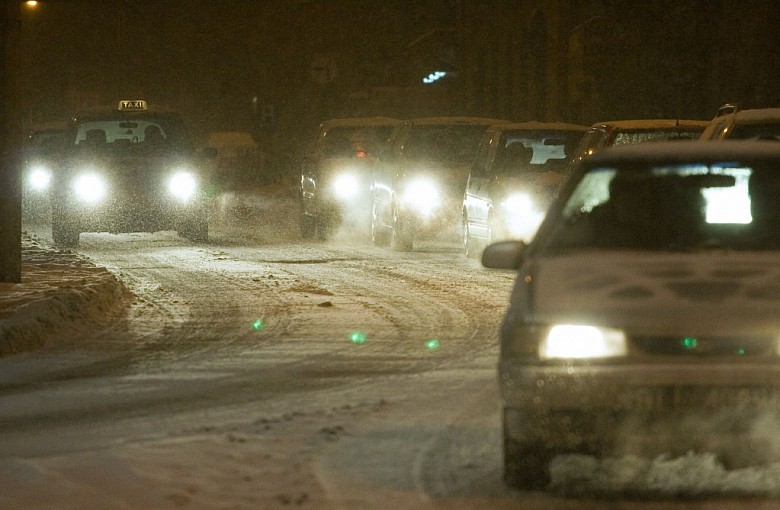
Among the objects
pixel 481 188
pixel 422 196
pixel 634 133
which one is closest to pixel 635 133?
pixel 634 133

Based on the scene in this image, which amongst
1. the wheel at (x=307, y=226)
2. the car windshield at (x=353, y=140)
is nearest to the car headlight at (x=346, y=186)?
the car windshield at (x=353, y=140)

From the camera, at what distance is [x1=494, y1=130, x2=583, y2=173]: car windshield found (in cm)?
1819

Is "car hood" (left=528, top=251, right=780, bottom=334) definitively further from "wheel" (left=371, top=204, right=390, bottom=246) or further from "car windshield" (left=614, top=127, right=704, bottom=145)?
"wheel" (left=371, top=204, right=390, bottom=246)

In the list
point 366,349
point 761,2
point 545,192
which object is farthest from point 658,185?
point 761,2

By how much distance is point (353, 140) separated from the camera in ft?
77.0

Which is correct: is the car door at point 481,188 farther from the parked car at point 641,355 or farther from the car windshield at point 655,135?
the parked car at point 641,355

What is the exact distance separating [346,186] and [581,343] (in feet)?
55.1

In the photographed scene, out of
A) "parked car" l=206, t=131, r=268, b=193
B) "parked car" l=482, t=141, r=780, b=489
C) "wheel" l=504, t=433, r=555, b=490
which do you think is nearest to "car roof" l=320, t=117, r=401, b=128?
"parked car" l=482, t=141, r=780, b=489

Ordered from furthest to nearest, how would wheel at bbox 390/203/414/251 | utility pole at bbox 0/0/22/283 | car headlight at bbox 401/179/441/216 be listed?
wheel at bbox 390/203/414/251 < car headlight at bbox 401/179/441/216 < utility pole at bbox 0/0/22/283

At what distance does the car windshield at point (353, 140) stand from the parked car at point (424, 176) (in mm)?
1407

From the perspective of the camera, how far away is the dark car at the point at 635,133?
16562 mm

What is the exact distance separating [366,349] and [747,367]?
5.29 m

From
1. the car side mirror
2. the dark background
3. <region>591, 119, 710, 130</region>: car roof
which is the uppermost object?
the dark background

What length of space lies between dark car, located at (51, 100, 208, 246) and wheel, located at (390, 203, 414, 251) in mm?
3443
